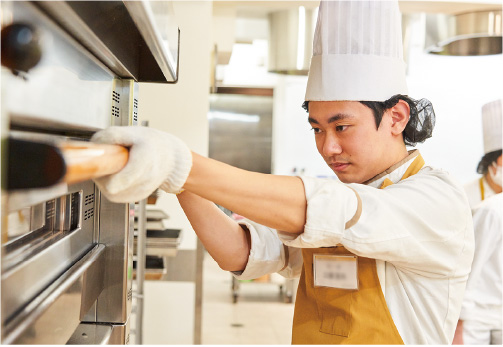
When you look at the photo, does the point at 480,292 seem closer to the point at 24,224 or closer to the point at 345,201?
the point at 345,201

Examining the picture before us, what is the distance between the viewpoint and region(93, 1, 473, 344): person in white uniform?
90 centimetres

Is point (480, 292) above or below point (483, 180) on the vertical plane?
below

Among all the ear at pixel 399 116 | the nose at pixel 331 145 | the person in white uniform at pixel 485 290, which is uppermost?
the ear at pixel 399 116

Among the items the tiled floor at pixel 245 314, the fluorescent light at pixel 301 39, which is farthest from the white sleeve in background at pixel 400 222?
the tiled floor at pixel 245 314

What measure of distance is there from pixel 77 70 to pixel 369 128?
0.67 m

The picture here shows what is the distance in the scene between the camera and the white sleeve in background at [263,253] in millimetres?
1305

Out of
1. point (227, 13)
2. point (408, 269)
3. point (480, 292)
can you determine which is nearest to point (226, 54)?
point (227, 13)

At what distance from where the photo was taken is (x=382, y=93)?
1245 mm

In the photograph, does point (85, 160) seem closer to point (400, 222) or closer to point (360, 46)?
point (400, 222)

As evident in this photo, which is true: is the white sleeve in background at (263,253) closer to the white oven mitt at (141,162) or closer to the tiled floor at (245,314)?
the white oven mitt at (141,162)

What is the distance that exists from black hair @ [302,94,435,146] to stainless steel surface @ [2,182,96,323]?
2.11ft

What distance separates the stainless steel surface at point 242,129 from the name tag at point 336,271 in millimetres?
5395

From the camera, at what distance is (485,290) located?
234 cm

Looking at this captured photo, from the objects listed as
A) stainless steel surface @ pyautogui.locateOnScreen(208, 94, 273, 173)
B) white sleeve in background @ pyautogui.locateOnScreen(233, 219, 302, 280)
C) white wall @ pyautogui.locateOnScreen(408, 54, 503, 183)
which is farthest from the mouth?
stainless steel surface @ pyautogui.locateOnScreen(208, 94, 273, 173)
